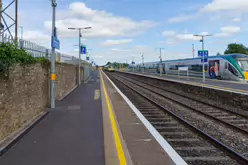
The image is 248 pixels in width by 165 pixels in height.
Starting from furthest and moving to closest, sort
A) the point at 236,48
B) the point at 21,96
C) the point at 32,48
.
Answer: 1. the point at 236,48
2. the point at 32,48
3. the point at 21,96

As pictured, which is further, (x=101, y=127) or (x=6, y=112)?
(x=101, y=127)

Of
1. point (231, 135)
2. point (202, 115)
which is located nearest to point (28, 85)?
point (231, 135)

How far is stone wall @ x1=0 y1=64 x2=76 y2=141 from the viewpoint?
259 inches

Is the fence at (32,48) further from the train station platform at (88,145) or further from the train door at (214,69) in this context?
the train door at (214,69)

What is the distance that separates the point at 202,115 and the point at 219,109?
2331 mm

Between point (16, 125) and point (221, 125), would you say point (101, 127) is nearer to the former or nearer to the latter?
point (16, 125)

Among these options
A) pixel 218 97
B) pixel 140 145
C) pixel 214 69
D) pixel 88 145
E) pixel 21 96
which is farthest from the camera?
pixel 214 69

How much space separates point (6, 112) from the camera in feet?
21.8

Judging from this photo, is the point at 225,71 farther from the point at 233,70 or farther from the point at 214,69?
the point at 214,69

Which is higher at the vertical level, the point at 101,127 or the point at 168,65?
the point at 168,65

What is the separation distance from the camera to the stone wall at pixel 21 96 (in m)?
6.58

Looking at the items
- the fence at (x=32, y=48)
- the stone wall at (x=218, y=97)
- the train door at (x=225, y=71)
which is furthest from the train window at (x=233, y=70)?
the fence at (x=32, y=48)

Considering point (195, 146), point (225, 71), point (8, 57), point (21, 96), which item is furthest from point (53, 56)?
point (225, 71)

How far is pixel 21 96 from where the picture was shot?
318 inches
